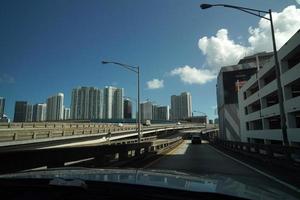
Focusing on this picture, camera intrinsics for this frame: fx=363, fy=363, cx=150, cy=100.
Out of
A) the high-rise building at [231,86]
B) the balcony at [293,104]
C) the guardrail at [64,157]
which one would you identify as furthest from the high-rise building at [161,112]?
the guardrail at [64,157]

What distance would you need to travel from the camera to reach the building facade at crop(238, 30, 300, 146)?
34594 millimetres

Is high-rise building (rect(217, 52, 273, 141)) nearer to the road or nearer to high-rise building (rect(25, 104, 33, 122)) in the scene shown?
the road

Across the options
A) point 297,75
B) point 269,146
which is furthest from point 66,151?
point 297,75

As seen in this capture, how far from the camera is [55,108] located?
154 m


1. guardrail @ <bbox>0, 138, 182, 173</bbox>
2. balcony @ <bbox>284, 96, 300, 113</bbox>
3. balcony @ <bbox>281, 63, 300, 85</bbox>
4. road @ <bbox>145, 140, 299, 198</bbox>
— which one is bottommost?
road @ <bbox>145, 140, 299, 198</bbox>

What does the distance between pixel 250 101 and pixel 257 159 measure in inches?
1532

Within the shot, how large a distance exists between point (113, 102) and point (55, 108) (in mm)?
47013

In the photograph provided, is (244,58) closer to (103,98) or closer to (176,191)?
(103,98)

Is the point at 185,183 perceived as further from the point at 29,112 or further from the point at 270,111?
the point at 29,112

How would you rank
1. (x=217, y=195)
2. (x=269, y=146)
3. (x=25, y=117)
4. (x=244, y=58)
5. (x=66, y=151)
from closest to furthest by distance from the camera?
(x=217, y=195), (x=66, y=151), (x=269, y=146), (x=244, y=58), (x=25, y=117)

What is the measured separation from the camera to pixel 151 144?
29.6 m

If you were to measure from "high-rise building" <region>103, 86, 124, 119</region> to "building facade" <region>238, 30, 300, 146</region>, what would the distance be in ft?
167

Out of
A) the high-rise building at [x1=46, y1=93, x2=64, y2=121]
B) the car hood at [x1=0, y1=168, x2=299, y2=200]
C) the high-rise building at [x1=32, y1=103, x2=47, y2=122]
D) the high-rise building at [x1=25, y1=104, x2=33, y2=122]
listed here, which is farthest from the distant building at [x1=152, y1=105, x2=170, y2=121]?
the car hood at [x1=0, y1=168, x2=299, y2=200]

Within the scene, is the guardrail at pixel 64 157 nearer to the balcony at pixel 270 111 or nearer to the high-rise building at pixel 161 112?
the balcony at pixel 270 111
